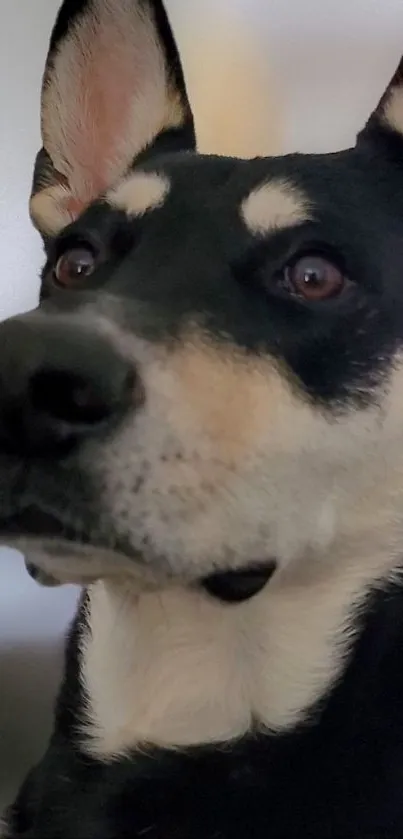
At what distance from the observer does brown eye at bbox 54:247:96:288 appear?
1198 mm

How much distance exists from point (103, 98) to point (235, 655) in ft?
2.40

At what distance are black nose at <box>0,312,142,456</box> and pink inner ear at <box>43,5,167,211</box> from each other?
1.85ft

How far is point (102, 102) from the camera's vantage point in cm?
136

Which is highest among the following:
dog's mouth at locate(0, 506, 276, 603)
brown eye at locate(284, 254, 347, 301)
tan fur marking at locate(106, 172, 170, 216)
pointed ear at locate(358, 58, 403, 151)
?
pointed ear at locate(358, 58, 403, 151)

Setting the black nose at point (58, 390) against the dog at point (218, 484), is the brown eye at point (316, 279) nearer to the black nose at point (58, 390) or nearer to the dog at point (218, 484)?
the dog at point (218, 484)

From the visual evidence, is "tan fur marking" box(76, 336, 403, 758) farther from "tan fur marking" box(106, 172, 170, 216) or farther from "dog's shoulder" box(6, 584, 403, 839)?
"tan fur marking" box(106, 172, 170, 216)

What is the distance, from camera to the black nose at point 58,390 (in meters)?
0.84

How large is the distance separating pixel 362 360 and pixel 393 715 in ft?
1.21

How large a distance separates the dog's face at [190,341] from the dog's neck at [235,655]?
0.06 metres

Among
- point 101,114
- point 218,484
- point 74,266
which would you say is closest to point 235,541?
point 218,484

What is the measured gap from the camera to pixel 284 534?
39.6 inches

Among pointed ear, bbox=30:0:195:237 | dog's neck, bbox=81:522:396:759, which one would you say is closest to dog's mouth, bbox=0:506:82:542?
dog's neck, bbox=81:522:396:759

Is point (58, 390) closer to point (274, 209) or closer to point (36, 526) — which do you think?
point (36, 526)

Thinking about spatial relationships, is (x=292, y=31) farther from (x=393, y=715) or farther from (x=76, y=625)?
(x=393, y=715)
